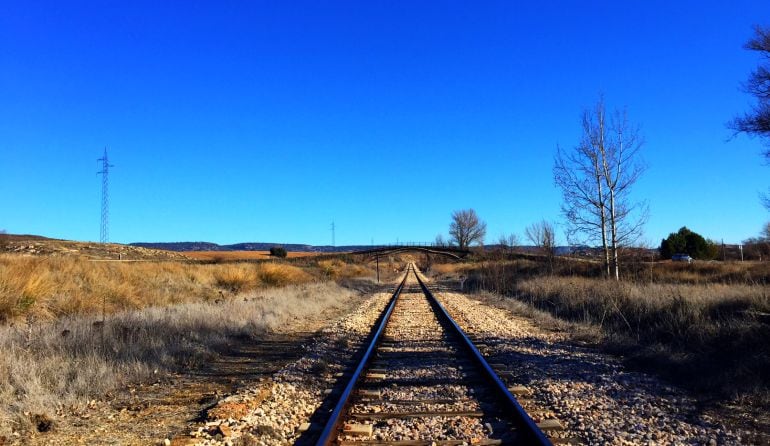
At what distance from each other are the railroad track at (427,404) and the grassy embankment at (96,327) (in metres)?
3.47

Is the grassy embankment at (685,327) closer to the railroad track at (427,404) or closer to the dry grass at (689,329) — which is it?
the dry grass at (689,329)

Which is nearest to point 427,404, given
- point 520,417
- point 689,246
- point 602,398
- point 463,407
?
point 463,407

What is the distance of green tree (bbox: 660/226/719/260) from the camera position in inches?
2759

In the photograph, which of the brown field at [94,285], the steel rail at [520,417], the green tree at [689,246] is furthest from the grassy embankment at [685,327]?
the green tree at [689,246]

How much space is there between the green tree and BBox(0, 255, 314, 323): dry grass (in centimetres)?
6071

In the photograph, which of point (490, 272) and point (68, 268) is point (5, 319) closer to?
point (68, 268)

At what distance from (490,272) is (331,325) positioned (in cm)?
2469

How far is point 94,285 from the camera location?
1881cm

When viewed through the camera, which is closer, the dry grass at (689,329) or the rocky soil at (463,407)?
the rocky soil at (463,407)

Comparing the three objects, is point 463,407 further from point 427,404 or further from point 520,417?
point 520,417

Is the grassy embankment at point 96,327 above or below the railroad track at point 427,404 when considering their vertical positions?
above

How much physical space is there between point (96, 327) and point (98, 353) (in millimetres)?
2144

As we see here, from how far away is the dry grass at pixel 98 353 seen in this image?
21.8 feet

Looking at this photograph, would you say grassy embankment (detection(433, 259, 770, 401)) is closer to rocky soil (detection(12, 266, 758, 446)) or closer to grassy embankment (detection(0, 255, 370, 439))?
rocky soil (detection(12, 266, 758, 446))
